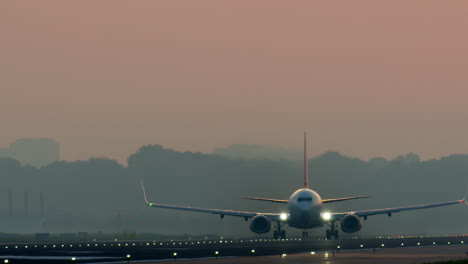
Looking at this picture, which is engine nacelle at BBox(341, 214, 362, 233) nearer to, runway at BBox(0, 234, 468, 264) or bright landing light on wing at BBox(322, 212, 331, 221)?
bright landing light on wing at BBox(322, 212, 331, 221)

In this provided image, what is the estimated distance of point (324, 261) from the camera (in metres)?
56.9

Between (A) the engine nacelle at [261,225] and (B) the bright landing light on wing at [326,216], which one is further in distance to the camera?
(A) the engine nacelle at [261,225]

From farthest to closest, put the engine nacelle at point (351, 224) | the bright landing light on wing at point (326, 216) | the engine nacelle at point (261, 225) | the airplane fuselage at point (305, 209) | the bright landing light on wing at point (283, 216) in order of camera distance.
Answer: the engine nacelle at point (261, 225)
the bright landing light on wing at point (283, 216)
the engine nacelle at point (351, 224)
the bright landing light on wing at point (326, 216)
the airplane fuselage at point (305, 209)

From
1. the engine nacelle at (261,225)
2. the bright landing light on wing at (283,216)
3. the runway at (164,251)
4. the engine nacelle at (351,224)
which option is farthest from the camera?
the engine nacelle at (261,225)

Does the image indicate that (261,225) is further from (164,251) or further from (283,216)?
(164,251)

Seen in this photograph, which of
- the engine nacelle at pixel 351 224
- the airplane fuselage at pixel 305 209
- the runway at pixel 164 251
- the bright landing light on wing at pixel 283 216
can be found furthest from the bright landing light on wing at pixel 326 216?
the runway at pixel 164 251

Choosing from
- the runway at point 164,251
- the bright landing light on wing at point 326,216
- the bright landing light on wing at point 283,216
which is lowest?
the runway at point 164,251

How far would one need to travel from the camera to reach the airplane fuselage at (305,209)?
103500 millimetres

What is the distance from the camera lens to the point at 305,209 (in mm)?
103188

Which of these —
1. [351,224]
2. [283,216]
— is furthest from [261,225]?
[351,224]

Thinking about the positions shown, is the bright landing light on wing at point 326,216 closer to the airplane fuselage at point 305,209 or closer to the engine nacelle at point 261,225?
the airplane fuselage at point 305,209

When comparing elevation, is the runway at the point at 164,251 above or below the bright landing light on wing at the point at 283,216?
below

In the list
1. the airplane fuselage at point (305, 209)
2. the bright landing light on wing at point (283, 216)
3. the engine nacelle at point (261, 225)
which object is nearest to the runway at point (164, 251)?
the airplane fuselage at point (305, 209)

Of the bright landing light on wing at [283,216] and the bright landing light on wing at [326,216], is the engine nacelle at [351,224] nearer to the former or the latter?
the bright landing light on wing at [326,216]
